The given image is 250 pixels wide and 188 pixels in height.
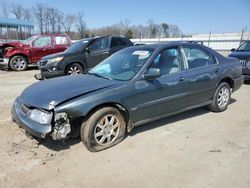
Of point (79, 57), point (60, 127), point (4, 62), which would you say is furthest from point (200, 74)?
point (4, 62)

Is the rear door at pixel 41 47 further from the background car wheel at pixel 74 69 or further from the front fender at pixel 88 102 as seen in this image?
the front fender at pixel 88 102

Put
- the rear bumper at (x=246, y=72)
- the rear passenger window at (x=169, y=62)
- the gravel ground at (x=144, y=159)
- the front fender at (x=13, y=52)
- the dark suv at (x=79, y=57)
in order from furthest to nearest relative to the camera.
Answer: the front fender at (x=13, y=52)
the dark suv at (x=79, y=57)
the rear bumper at (x=246, y=72)
the rear passenger window at (x=169, y=62)
the gravel ground at (x=144, y=159)

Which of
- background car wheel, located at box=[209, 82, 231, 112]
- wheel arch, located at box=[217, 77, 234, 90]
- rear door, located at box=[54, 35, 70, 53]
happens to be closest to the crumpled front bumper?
background car wheel, located at box=[209, 82, 231, 112]

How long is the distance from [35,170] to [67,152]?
1.89 feet

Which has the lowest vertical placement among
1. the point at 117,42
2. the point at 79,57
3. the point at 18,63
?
the point at 18,63

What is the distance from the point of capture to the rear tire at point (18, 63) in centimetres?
1245

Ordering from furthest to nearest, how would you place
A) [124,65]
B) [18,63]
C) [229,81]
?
1. [18,63]
2. [229,81]
3. [124,65]

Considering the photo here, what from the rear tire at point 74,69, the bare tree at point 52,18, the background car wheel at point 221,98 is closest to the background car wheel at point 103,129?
the background car wheel at point 221,98

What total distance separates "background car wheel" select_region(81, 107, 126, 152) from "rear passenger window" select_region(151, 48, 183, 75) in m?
1.12

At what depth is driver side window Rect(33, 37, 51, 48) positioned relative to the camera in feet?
41.8

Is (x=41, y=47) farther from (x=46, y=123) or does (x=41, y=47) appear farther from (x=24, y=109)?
(x=46, y=123)

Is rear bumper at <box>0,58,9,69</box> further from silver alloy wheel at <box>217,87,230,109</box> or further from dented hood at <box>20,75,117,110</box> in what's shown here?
silver alloy wheel at <box>217,87,230,109</box>

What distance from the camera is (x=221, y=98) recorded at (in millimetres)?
5605

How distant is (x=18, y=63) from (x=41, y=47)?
54.2 inches
